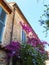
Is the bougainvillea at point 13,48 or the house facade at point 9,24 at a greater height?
the house facade at point 9,24

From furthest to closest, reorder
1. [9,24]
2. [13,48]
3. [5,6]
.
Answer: [9,24]
[5,6]
[13,48]

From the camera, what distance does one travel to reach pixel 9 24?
11539 mm

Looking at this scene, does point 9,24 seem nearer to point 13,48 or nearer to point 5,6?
point 5,6

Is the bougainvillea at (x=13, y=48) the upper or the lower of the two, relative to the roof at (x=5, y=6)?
lower

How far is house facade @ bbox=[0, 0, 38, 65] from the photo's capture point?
34.8 ft

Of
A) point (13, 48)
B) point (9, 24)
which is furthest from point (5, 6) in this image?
point (13, 48)

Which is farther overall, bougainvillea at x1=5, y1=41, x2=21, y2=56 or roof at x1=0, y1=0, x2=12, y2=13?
roof at x1=0, y1=0, x2=12, y2=13

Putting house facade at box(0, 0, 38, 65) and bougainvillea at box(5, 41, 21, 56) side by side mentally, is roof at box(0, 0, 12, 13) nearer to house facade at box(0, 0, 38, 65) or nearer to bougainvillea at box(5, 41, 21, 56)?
house facade at box(0, 0, 38, 65)

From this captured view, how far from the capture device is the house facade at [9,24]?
1062cm

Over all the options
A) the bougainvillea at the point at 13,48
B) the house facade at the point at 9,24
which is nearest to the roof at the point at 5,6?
the house facade at the point at 9,24

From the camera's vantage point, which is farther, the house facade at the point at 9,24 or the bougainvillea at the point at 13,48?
the house facade at the point at 9,24

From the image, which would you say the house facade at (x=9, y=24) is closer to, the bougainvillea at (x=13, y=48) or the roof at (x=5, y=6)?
the roof at (x=5, y=6)

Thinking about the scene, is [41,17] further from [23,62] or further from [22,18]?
[22,18]

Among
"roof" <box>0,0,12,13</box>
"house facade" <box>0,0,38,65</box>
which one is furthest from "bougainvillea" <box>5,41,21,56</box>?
"roof" <box>0,0,12,13</box>
